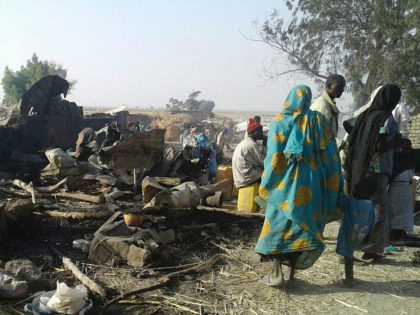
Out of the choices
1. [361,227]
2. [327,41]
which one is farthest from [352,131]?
[327,41]

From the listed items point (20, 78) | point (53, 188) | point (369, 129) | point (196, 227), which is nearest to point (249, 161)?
point (196, 227)

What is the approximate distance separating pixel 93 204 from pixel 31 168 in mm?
4664

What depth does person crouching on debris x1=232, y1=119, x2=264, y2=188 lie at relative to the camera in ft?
22.0

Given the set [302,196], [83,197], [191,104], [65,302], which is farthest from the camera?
[191,104]

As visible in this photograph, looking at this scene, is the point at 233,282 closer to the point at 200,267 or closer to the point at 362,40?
the point at 200,267

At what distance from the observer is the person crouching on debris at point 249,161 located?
6.70m

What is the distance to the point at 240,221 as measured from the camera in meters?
6.27

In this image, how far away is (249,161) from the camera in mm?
6754

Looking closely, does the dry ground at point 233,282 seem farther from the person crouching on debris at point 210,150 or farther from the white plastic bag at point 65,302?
the person crouching on debris at point 210,150

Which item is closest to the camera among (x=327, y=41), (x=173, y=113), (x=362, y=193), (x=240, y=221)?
(x=362, y=193)

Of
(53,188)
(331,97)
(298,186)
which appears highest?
(331,97)

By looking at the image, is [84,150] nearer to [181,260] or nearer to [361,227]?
[181,260]

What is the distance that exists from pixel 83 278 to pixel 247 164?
3.58 m

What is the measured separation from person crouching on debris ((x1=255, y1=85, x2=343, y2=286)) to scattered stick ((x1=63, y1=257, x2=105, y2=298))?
147 centimetres
